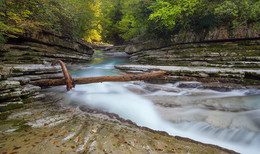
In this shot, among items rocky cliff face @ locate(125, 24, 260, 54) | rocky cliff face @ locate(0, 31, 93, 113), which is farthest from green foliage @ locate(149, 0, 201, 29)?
rocky cliff face @ locate(0, 31, 93, 113)

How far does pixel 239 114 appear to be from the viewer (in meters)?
3.74

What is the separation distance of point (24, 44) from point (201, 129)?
37.7 ft

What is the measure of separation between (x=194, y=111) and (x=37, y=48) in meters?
10.9

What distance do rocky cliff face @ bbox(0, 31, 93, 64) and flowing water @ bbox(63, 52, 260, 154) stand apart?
14.2 ft

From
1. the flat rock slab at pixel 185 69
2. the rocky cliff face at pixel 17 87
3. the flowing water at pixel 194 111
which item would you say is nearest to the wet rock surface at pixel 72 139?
the rocky cliff face at pixel 17 87

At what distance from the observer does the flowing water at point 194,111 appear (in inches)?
119

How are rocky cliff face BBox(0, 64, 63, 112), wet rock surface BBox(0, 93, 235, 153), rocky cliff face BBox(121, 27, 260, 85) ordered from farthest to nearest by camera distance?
rocky cliff face BBox(121, 27, 260, 85)
rocky cliff face BBox(0, 64, 63, 112)
wet rock surface BBox(0, 93, 235, 153)

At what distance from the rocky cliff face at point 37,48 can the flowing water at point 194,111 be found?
4341 millimetres

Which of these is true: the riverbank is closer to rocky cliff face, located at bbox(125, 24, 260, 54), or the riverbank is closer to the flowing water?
the flowing water

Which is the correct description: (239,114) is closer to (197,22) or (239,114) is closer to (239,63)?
(239,63)

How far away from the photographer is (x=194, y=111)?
417 cm

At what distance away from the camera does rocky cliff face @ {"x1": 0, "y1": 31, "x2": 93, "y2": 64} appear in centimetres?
667

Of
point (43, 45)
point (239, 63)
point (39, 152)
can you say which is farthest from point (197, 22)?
point (43, 45)

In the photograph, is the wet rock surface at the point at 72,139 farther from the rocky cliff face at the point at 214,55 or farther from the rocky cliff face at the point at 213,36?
the rocky cliff face at the point at 213,36
